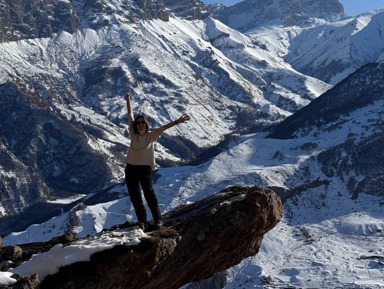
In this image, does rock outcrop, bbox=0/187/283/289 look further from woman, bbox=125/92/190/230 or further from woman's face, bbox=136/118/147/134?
woman's face, bbox=136/118/147/134

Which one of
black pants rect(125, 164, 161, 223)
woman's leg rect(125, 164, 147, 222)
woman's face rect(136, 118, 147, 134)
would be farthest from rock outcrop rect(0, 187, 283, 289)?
woman's face rect(136, 118, 147, 134)

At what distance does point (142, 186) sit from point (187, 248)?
288 cm

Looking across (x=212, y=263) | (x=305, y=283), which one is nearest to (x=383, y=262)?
(x=305, y=283)

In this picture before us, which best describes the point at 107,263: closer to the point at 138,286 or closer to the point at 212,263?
the point at 138,286

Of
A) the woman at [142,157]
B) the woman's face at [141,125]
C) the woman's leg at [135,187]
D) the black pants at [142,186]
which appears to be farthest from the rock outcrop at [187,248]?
the woman's face at [141,125]

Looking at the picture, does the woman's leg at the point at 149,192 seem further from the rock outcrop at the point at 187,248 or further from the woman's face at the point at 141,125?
the woman's face at the point at 141,125

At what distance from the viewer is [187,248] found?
26.5m

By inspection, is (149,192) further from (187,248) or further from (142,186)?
(187,248)

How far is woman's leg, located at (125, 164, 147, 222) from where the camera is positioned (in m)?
26.4

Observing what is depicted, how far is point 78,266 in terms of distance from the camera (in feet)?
72.3

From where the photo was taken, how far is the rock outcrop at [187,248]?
2227 cm

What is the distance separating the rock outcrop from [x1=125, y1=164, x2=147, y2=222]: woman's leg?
1237 millimetres

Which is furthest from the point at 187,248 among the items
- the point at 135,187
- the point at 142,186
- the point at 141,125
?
the point at 141,125

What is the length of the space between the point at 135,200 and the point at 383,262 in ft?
600
